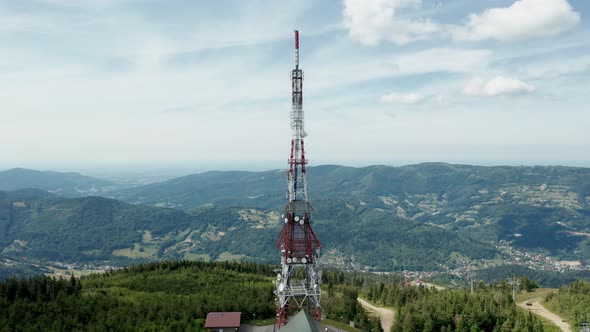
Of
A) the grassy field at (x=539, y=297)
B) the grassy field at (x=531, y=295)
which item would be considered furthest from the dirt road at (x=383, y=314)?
the grassy field at (x=531, y=295)

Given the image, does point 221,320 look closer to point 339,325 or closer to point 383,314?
point 339,325

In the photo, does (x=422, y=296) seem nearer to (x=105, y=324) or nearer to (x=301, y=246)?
(x=301, y=246)

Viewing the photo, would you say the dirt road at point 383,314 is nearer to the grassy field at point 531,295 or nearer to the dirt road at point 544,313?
the dirt road at point 544,313

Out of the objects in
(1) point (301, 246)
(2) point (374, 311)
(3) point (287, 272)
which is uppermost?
(1) point (301, 246)

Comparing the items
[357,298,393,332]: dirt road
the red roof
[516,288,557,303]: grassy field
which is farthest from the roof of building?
[516,288,557,303]: grassy field

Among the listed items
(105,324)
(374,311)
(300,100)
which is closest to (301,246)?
(300,100)
